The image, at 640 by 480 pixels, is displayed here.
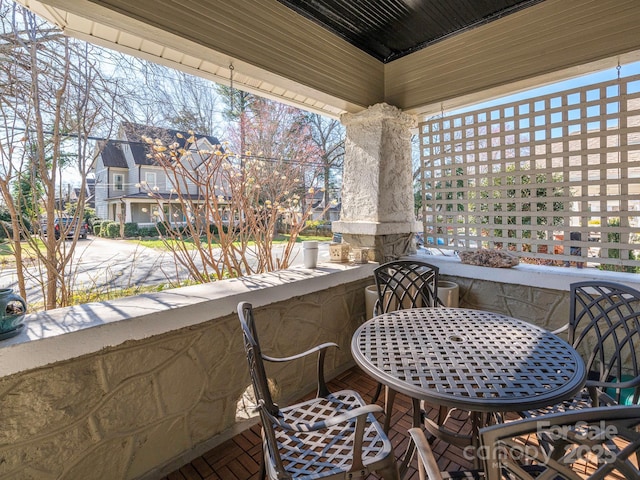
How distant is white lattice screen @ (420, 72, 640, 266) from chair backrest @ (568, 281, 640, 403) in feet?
1.98

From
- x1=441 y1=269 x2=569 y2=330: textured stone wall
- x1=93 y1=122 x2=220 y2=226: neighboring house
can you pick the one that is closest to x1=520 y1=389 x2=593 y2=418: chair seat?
x1=441 y1=269 x2=569 y2=330: textured stone wall

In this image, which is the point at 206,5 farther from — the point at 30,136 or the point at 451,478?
the point at 451,478

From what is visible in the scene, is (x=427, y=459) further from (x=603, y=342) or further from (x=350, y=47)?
(x=350, y=47)

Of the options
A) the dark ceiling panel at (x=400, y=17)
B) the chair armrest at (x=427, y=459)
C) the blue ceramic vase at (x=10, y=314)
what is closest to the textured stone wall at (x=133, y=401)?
the blue ceramic vase at (x=10, y=314)

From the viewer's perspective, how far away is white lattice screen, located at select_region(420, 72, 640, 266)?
231 centimetres

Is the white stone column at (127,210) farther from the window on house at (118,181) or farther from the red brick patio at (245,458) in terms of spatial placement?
the red brick patio at (245,458)

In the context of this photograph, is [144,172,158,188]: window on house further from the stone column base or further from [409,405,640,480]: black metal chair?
[409,405,640,480]: black metal chair

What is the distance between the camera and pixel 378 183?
3.06m

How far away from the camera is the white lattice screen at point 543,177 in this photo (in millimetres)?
2309

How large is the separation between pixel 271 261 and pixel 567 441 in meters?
2.39

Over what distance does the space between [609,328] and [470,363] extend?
0.87 meters

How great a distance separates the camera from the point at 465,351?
1411mm

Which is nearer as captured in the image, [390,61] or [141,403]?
[141,403]

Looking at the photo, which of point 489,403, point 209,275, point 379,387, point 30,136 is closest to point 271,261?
point 209,275
